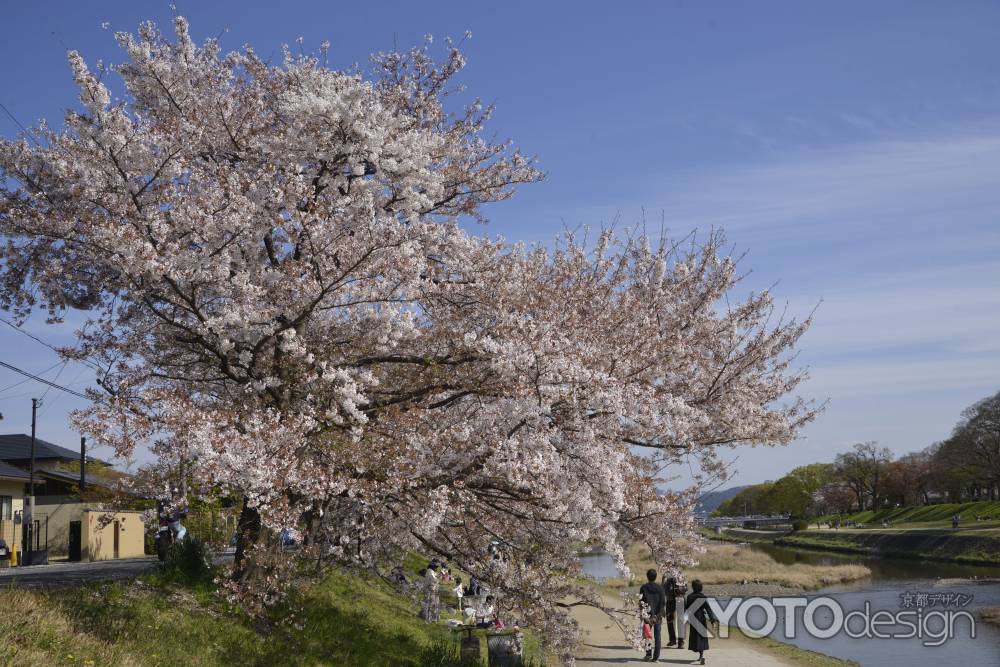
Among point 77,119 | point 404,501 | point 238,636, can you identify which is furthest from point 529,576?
point 77,119

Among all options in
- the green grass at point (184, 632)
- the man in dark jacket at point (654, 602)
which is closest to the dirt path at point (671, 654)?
the man in dark jacket at point (654, 602)

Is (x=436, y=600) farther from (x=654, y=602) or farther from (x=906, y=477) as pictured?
(x=906, y=477)

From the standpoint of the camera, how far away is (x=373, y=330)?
1064 centimetres

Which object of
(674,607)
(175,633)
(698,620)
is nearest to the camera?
(175,633)

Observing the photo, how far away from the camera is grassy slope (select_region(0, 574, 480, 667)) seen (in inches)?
304

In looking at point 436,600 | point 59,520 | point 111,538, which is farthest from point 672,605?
point 59,520

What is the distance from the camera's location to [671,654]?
55.6 ft

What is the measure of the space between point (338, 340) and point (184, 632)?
13.1ft

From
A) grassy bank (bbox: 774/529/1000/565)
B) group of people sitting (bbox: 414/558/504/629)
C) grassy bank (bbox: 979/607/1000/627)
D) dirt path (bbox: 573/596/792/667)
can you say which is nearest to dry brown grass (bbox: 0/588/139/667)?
group of people sitting (bbox: 414/558/504/629)

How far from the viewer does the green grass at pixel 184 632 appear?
7.76 meters

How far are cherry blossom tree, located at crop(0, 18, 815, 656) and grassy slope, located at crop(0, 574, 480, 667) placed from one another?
0.64 metres

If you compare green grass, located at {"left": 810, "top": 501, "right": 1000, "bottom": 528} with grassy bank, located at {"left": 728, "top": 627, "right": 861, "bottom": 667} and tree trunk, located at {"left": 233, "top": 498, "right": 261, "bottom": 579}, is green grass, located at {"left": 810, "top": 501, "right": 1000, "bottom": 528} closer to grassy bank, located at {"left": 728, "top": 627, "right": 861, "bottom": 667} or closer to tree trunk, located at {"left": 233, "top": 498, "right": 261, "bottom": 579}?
grassy bank, located at {"left": 728, "top": 627, "right": 861, "bottom": 667}

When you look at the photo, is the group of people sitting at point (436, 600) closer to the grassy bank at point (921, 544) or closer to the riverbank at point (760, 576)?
the riverbank at point (760, 576)

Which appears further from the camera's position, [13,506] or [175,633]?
[13,506]
